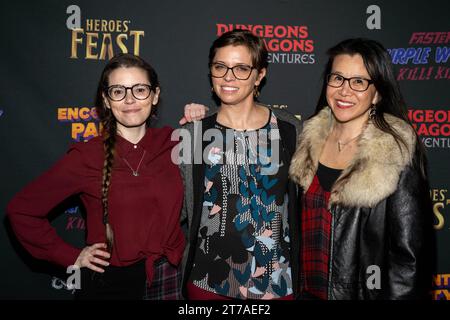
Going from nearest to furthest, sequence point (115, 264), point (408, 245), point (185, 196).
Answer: point (408, 245), point (115, 264), point (185, 196)

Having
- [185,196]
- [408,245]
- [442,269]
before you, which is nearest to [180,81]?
[185,196]

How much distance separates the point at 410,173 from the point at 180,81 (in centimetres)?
180

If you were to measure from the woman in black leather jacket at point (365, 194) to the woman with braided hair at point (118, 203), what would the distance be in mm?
738

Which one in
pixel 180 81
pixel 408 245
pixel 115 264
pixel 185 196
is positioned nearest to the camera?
pixel 408 245

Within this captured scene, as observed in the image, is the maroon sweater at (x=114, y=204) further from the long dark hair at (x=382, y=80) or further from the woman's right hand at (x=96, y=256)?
the long dark hair at (x=382, y=80)

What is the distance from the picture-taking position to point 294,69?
10.0ft

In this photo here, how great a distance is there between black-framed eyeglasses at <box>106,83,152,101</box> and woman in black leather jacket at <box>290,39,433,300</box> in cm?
90

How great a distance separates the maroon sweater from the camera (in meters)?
2.00

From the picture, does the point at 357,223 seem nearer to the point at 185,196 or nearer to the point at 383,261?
the point at 383,261

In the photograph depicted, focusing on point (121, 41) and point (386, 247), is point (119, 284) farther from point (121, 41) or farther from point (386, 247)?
point (121, 41)

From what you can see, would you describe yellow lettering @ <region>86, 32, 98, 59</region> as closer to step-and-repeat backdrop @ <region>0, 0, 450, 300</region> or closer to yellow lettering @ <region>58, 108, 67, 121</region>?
step-and-repeat backdrop @ <region>0, 0, 450, 300</region>

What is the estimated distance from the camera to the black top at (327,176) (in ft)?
A: 6.59

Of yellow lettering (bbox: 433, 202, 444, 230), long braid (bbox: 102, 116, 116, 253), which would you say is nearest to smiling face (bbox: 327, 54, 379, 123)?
long braid (bbox: 102, 116, 116, 253)

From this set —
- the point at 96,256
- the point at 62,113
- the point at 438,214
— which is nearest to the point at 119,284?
the point at 96,256
